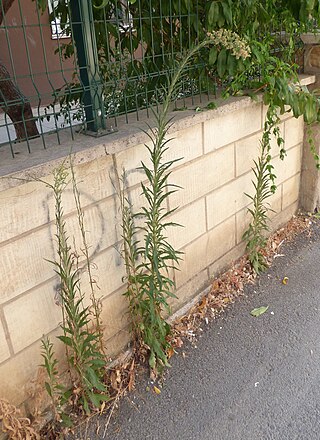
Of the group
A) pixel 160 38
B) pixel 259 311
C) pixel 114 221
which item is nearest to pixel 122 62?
pixel 160 38

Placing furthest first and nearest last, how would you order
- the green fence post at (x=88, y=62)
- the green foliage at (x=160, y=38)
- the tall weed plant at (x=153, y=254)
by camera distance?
the green foliage at (x=160, y=38) < the tall weed plant at (x=153, y=254) < the green fence post at (x=88, y=62)

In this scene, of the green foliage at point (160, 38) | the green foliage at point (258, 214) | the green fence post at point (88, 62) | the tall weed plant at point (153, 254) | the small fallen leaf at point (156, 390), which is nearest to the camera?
the green fence post at point (88, 62)

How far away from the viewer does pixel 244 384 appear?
256cm

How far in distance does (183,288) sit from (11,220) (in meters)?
1.48

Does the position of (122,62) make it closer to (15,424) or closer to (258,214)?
(258,214)

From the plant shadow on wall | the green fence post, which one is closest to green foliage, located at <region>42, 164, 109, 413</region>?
the plant shadow on wall

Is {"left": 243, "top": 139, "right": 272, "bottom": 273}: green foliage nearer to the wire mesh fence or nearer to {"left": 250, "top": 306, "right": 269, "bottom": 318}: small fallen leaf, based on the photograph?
{"left": 250, "top": 306, "right": 269, "bottom": 318}: small fallen leaf

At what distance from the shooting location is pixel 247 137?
11.0ft

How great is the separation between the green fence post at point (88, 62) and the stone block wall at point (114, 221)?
19 cm

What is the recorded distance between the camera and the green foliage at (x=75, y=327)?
6.82 ft

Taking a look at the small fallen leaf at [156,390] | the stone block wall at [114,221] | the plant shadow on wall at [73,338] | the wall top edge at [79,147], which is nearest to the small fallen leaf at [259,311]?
the stone block wall at [114,221]

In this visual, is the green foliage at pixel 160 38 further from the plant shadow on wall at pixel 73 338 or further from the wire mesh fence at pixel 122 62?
the plant shadow on wall at pixel 73 338

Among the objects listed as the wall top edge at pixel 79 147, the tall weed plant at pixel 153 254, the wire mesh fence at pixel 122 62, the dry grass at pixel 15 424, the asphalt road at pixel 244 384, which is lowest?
the asphalt road at pixel 244 384

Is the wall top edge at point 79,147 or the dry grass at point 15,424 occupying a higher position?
the wall top edge at point 79,147
